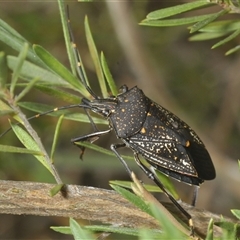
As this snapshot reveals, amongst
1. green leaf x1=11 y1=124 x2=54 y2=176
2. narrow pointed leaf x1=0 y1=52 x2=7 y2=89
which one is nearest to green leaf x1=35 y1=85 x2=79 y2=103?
green leaf x1=11 y1=124 x2=54 y2=176

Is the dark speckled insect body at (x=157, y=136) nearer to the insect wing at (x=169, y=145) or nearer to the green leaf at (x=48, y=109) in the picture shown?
the insect wing at (x=169, y=145)

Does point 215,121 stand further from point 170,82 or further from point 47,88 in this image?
point 47,88

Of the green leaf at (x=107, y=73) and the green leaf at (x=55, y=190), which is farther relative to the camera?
the green leaf at (x=107, y=73)

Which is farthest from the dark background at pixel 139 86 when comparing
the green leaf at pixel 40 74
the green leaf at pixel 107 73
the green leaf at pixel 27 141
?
the green leaf at pixel 27 141

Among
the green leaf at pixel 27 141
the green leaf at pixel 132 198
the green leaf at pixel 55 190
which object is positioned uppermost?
the green leaf at pixel 27 141

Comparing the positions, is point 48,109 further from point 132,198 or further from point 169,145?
point 169,145

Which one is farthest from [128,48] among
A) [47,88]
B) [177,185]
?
[47,88]
